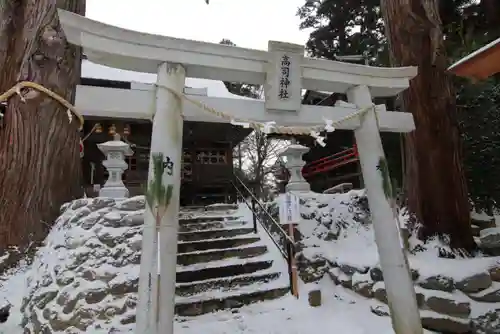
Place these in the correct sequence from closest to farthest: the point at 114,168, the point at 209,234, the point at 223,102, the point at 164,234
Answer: the point at 164,234
the point at 223,102
the point at 209,234
the point at 114,168

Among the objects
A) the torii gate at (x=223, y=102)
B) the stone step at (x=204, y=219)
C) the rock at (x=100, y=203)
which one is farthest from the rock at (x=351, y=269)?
the rock at (x=100, y=203)

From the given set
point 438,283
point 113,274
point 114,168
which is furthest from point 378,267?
point 114,168

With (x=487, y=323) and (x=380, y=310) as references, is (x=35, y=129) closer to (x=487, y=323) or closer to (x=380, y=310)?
(x=380, y=310)

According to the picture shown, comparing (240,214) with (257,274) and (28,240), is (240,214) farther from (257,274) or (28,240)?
(28,240)

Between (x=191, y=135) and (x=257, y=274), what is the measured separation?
691 cm

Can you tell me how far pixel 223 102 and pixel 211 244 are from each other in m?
3.49

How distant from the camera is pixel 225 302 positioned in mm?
5051

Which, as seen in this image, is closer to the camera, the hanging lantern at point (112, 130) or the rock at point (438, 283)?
the rock at point (438, 283)

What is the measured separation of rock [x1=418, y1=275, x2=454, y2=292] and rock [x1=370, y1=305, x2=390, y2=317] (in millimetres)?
574

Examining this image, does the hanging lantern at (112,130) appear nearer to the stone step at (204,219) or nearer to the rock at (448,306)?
the stone step at (204,219)

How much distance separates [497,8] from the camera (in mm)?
9406

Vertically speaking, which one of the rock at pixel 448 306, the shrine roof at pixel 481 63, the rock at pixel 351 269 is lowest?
the rock at pixel 448 306

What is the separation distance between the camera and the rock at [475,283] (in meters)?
4.44

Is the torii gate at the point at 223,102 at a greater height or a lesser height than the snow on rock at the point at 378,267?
greater
